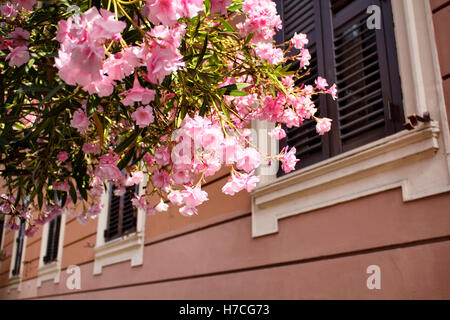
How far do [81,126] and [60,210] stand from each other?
154cm

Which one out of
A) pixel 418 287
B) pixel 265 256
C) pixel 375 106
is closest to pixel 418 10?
pixel 375 106

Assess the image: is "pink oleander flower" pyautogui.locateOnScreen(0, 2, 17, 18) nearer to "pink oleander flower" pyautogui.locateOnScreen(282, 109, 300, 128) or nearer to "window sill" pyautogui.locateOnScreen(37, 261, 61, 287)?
"pink oleander flower" pyautogui.locateOnScreen(282, 109, 300, 128)

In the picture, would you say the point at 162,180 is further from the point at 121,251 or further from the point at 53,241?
the point at 53,241

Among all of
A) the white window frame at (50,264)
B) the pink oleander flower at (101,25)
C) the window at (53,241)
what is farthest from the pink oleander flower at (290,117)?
the window at (53,241)

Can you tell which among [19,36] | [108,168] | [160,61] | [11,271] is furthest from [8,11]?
[11,271]

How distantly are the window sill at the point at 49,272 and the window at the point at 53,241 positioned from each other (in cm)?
14

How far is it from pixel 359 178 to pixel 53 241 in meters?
7.63

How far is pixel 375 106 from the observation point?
2980 millimetres

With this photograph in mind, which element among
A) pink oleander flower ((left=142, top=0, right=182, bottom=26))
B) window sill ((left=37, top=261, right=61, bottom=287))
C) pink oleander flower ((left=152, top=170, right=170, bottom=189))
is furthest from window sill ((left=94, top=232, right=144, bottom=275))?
pink oleander flower ((left=142, top=0, right=182, bottom=26))

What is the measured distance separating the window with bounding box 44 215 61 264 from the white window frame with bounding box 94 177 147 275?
2.52 meters

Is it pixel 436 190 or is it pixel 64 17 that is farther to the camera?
pixel 436 190

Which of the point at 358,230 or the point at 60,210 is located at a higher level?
the point at 60,210

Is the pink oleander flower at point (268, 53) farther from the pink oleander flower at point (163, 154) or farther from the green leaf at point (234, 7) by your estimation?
the pink oleander flower at point (163, 154)

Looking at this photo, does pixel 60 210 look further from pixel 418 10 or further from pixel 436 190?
pixel 418 10
